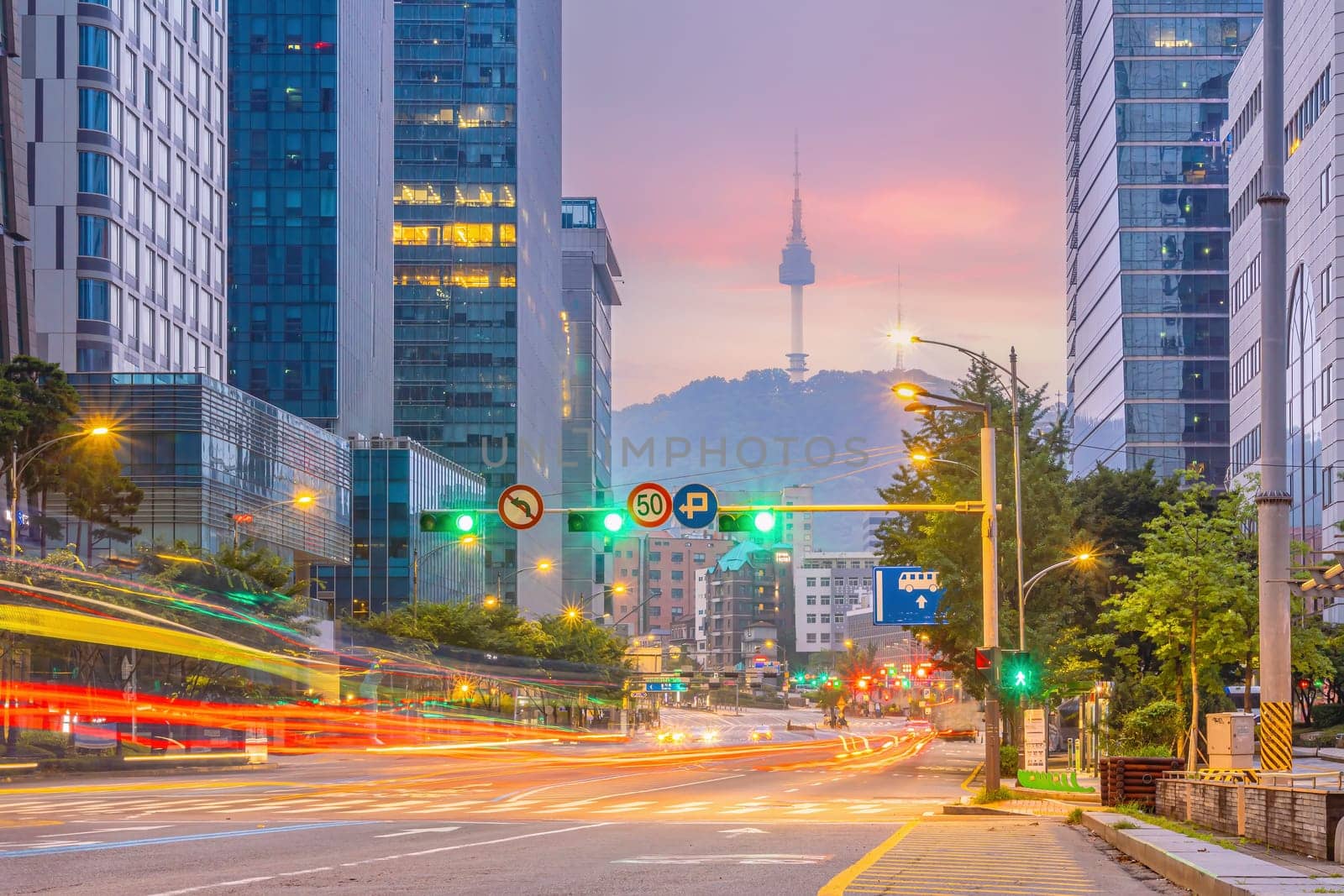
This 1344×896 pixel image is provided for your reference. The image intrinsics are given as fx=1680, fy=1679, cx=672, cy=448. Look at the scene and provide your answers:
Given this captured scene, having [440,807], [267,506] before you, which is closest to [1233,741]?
[440,807]

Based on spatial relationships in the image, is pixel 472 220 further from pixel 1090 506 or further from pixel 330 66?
pixel 1090 506

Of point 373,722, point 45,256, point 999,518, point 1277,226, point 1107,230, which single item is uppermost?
point 1107,230

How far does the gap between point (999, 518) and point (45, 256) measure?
56.4 m

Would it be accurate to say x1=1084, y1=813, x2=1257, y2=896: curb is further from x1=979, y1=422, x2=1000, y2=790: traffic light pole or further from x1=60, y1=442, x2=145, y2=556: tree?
x1=60, y1=442, x2=145, y2=556: tree

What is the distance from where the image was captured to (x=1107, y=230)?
158750 millimetres

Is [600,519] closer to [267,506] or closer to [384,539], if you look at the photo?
[267,506]

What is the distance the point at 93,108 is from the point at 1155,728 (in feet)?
221

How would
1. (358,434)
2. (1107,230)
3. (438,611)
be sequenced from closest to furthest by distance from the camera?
(438,611) < (358,434) < (1107,230)

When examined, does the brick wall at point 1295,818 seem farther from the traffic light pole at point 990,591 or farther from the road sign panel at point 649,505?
the road sign panel at point 649,505

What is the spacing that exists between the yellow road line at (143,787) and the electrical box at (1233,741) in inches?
932

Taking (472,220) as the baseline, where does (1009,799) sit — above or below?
below

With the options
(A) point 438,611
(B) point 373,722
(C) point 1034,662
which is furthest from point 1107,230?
(C) point 1034,662

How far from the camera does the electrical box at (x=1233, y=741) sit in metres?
29.5

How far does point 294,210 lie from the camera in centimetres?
14788
